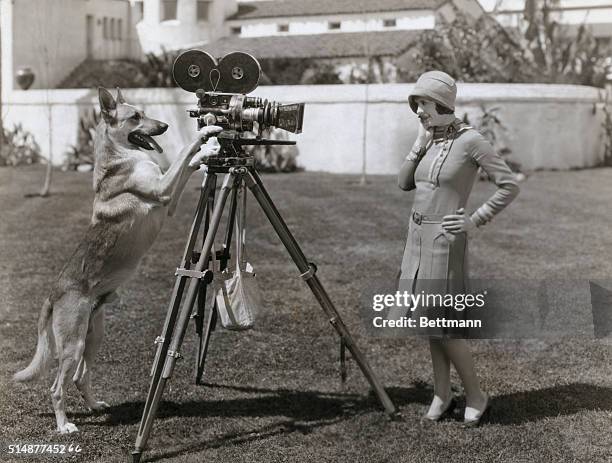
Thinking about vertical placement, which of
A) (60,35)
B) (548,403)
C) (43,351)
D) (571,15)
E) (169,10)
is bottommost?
(548,403)

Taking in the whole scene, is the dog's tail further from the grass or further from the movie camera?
the movie camera

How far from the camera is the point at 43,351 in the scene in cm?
461

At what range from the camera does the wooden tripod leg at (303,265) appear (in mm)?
4574

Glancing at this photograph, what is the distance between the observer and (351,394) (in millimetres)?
5262

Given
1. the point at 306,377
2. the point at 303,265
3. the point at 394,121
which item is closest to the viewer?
the point at 303,265

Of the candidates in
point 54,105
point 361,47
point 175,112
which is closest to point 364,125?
point 361,47

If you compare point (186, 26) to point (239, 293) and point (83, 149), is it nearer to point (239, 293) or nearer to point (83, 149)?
point (83, 149)

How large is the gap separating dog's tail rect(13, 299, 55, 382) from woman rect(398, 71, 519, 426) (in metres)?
2.07

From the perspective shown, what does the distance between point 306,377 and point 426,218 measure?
1745 millimetres

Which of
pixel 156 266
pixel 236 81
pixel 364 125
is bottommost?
pixel 156 266

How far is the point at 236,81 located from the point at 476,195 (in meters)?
9.71

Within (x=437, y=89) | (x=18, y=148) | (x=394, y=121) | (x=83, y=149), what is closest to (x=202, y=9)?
(x=83, y=149)

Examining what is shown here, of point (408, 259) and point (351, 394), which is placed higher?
point (408, 259)

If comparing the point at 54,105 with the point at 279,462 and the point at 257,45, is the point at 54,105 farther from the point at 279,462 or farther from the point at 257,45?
the point at 279,462
